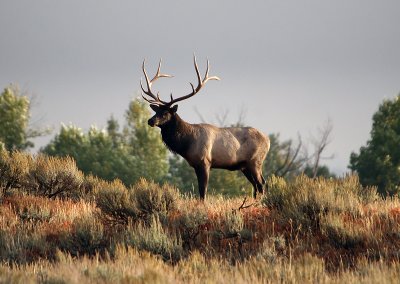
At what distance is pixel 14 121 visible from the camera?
45.2 m

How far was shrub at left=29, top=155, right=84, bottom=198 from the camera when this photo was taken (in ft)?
53.0

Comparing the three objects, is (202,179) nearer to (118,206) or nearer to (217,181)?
(118,206)

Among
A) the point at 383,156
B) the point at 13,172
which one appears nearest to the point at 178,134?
the point at 13,172

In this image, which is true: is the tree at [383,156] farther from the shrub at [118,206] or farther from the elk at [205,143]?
the shrub at [118,206]

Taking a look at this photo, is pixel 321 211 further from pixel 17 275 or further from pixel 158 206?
pixel 17 275

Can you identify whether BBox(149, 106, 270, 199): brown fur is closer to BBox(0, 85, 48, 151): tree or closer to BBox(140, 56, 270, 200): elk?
BBox(140, 56, 270, 200): elk

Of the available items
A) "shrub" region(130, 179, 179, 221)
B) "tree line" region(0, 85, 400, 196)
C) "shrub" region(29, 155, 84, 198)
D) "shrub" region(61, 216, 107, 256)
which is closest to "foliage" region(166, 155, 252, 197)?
"tree line" region(0, 85, 400, 196)

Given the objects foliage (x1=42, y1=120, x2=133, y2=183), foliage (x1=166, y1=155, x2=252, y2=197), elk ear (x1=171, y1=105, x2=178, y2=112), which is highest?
elk ear (x1=171, y1=105, x2=178, y2=112)

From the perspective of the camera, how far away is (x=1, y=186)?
16.3 meters

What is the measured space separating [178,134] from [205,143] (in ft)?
2.01

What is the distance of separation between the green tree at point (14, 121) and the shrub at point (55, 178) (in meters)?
28.5

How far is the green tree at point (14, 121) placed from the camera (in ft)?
146

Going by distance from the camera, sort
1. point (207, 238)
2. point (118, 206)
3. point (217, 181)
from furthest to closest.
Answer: point (217, 181) < point (118, 206) < point (207, 238)

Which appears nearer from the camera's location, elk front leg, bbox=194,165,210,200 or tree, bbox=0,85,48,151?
elk front leg, bbox=194,165,210,200
